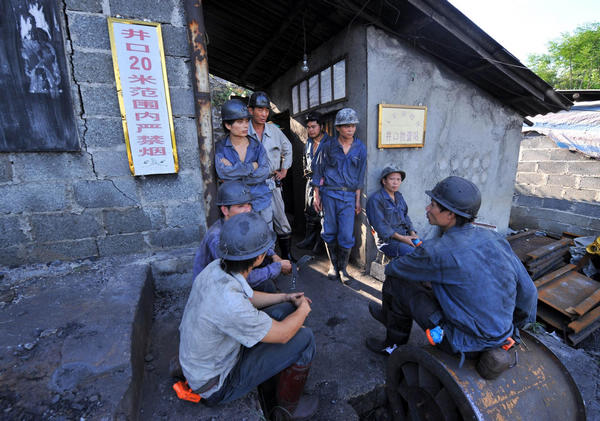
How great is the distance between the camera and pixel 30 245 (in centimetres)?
295

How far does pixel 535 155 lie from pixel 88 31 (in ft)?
31.0

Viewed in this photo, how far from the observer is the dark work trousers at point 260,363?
1953 millimetres

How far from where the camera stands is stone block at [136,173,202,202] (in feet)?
10.4

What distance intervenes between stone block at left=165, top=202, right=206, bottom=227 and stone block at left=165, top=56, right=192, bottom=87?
1.38 metres

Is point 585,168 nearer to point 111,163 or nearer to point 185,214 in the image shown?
point 185,214

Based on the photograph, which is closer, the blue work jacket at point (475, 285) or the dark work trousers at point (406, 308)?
the blue work jacket at point (475, 285)

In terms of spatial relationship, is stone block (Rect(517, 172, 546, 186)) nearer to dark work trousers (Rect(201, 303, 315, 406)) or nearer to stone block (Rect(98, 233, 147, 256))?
dark work trousers (Rect(201, 303, 315, 406))

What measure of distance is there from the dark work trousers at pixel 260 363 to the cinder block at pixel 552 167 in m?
8.03

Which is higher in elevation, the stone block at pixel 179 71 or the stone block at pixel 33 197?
the stone block at pixel 179 71

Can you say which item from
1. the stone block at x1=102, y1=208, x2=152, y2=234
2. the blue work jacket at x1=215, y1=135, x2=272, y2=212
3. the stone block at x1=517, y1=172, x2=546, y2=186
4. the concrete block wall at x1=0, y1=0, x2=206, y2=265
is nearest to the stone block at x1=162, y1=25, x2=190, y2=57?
the concrete block wall at x1=0, y1=0, x2=206, y2=265

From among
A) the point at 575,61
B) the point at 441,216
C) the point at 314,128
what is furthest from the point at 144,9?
the point at 575,61

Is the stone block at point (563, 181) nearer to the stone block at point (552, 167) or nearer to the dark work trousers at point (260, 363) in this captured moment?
the stone block at point (552, 167)

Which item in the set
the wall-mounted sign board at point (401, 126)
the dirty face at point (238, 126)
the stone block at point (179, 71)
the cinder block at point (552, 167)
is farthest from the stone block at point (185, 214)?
the cinder block at point (552, 167)

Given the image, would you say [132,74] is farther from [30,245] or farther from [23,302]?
[23,302]
